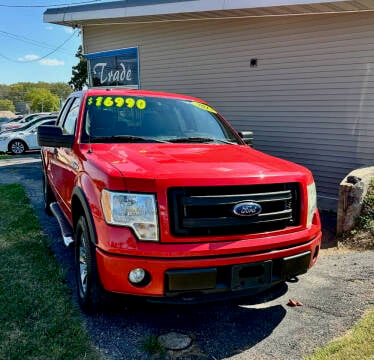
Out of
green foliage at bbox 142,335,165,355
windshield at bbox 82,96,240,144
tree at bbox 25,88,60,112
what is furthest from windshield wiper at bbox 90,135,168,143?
tree at bbox 25,88,60,112

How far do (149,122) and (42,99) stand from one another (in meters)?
95.7

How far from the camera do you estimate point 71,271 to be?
405cm

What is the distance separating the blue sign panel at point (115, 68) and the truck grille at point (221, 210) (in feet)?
32.0

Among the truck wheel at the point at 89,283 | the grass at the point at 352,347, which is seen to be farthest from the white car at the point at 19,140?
the grass at the point at 352,347

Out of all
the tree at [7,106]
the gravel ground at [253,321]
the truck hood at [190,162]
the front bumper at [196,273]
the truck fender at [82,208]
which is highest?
the truck hood at [190,162]

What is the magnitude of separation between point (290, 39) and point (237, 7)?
4.11 ft

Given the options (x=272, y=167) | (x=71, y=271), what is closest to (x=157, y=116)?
(x=272, y=167)

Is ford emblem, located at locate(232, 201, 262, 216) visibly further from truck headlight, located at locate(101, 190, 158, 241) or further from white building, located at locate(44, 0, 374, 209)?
white building, located at locate(44, 0, 374, 209)

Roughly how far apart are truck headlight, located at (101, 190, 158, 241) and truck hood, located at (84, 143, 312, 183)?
142 millimetres

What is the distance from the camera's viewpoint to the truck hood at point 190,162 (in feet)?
8.77

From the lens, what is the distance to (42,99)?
9156cm

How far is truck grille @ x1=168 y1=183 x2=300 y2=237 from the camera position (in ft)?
8.52

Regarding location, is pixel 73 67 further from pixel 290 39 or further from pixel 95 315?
pixel 95 315

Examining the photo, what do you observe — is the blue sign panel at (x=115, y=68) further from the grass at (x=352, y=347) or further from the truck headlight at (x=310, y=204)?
the grass at (x=352, y=347)
